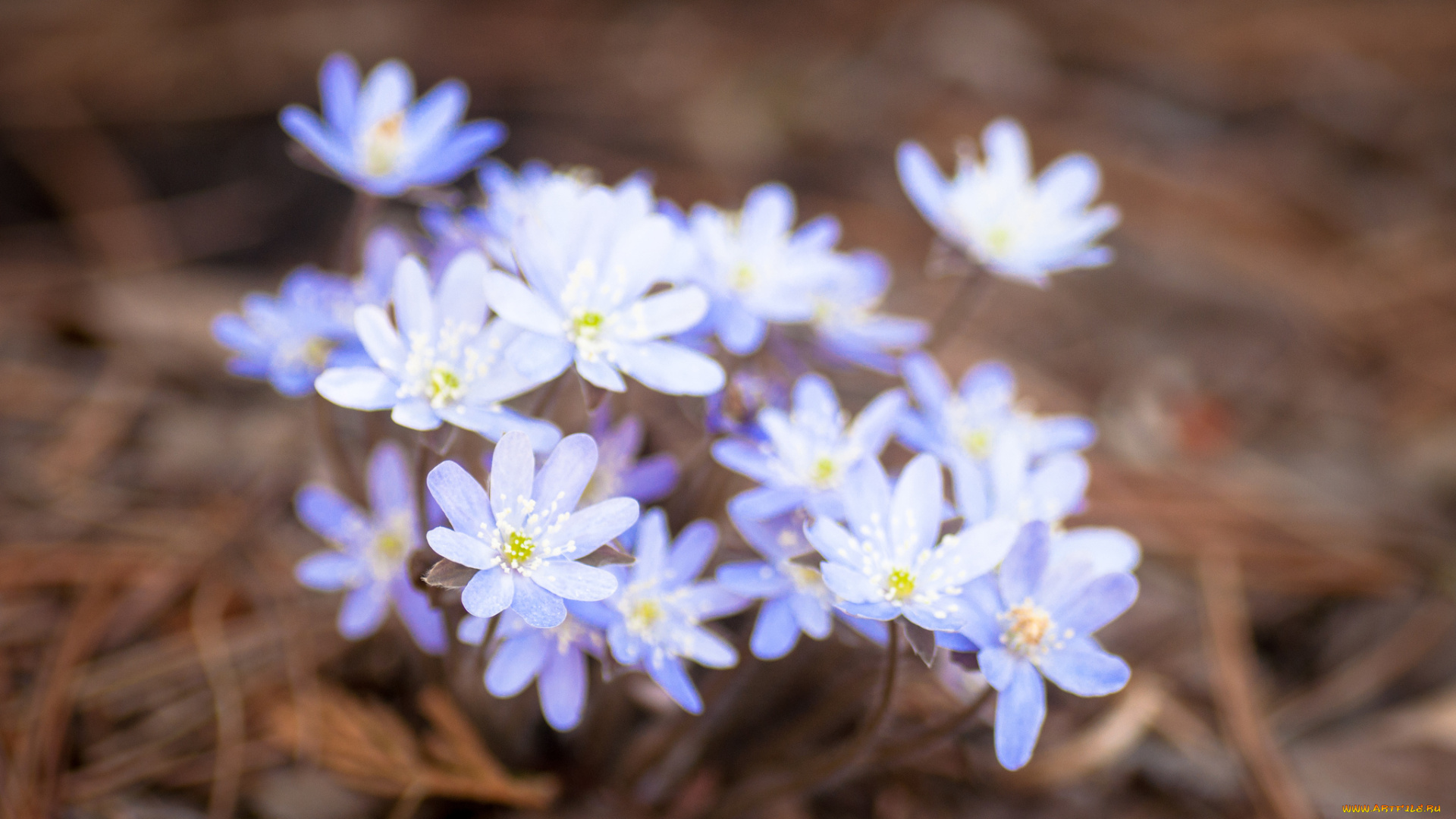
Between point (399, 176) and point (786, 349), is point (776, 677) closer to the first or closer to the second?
point (786, 349)

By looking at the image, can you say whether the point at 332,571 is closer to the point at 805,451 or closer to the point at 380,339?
the point at 380,339

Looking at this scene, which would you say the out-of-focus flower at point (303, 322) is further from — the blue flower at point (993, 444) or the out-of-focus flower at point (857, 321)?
the blue flower at point (993, 444)

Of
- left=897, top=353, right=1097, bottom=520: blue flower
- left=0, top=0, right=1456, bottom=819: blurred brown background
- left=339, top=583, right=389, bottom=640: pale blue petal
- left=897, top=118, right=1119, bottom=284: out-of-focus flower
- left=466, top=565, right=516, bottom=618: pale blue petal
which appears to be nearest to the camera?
left=466, top=565, right=516, bottom=618: pale blue petal

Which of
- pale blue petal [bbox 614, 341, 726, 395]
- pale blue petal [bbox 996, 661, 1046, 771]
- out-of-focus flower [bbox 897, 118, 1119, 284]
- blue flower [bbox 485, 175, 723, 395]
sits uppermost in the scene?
out-of-focus flower [bbox 897, 118, 1119, 284]

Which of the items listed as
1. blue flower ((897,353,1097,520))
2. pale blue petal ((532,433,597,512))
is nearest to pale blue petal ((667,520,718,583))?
pale blue petal ((532,433,597,512))

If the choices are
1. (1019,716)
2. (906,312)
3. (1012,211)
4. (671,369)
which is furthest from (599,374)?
(906,312)

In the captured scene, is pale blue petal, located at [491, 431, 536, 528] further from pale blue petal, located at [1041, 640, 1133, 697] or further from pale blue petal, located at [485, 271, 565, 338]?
pale blue petal, located at [1041, 640, 1133, 697]

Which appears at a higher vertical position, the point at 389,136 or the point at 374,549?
the point at 389,136
